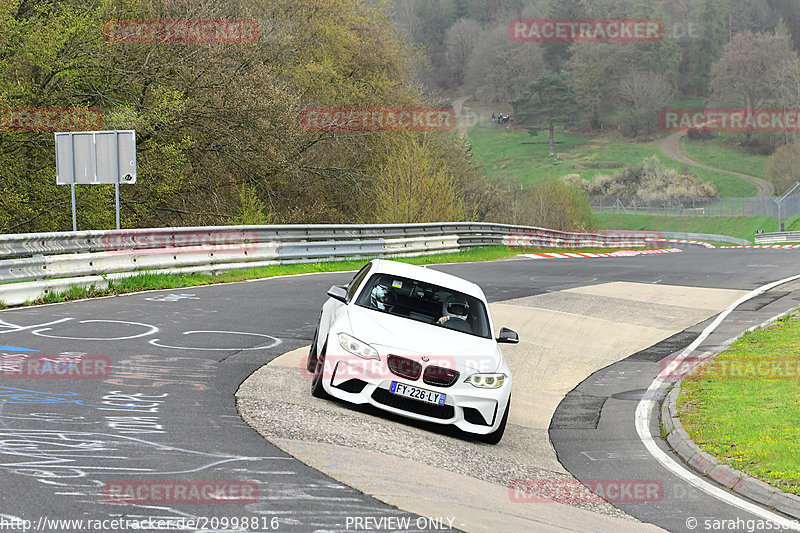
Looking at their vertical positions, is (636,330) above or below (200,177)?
below

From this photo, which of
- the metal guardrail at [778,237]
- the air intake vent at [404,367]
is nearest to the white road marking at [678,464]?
the air intake vent at [404,367]

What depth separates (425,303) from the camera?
33.6ft

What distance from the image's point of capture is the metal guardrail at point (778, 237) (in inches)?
2564

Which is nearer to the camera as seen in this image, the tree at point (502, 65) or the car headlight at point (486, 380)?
the car headlight at point (486, 380)

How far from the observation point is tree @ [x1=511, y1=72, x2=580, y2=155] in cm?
15112

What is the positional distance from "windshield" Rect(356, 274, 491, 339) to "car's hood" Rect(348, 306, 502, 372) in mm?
259

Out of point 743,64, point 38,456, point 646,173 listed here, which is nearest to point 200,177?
point 38,456

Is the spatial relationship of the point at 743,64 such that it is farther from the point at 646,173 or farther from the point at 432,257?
the point at 432,257

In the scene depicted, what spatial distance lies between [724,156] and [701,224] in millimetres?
52882

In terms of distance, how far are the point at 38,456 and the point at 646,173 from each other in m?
128

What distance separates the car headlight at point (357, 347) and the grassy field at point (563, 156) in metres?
123

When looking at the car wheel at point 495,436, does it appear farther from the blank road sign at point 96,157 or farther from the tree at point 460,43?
the tree at point 460,43

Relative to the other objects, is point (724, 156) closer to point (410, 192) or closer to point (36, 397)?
point (410, 192)

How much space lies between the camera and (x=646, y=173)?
12775 cm
